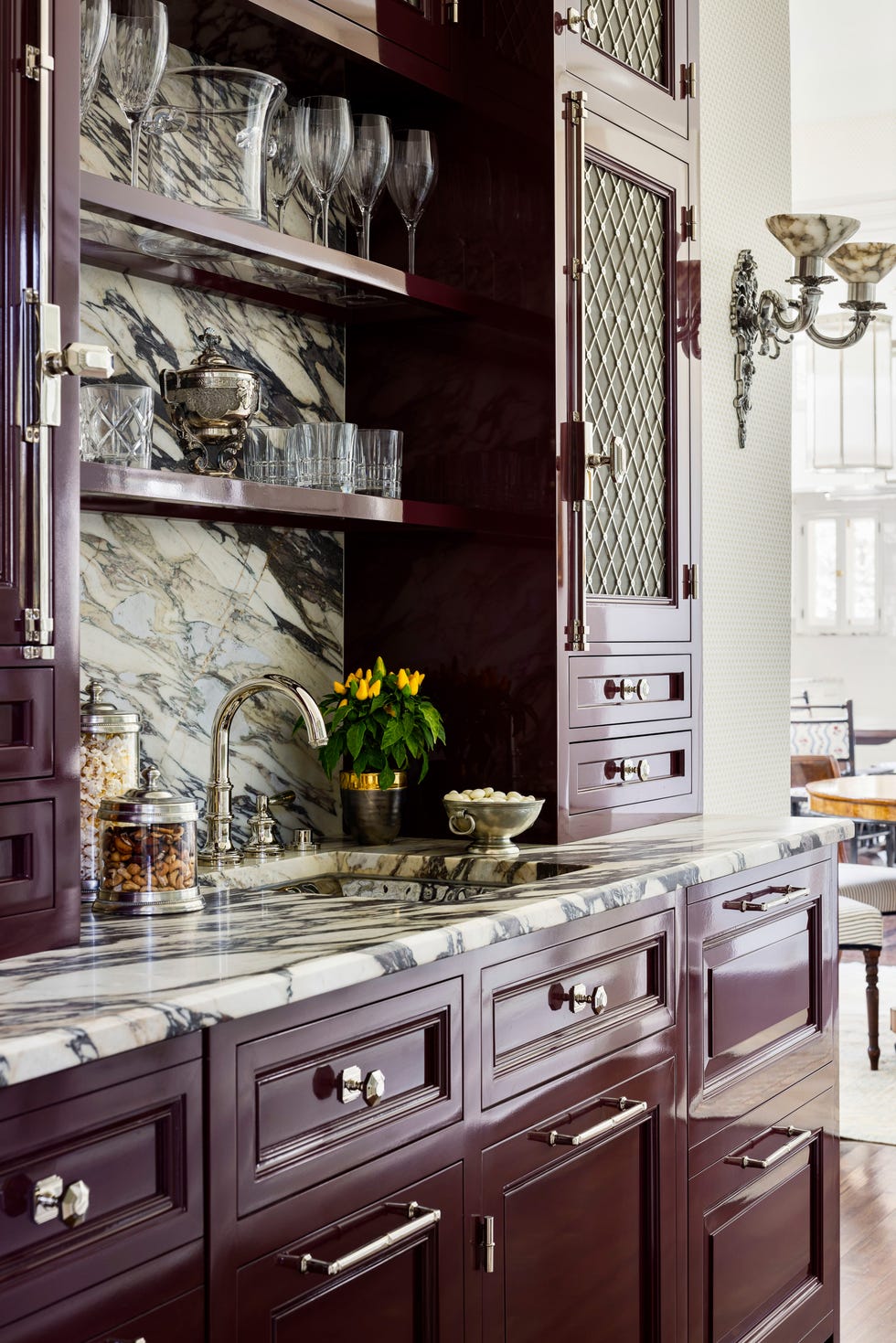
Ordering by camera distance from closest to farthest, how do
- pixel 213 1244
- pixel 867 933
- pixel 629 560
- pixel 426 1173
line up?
pixel 213 1244 → pixel 426 1173 → pixel 629 560 → pixel 867 933

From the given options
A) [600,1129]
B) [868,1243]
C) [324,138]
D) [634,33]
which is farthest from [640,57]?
[868,1243]

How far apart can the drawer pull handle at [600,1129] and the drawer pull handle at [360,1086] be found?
366mm

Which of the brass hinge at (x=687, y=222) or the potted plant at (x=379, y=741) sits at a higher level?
the brass hinge at (x=687, y=222)

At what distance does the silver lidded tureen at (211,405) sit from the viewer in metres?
2.06

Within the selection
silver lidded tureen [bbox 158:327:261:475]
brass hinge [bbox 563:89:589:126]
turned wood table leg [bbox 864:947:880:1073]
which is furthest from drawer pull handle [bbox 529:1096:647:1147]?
turned wood table leg [bbox 864:947:880:1073]

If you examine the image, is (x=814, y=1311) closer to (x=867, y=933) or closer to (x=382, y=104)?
(x=867, y=933)

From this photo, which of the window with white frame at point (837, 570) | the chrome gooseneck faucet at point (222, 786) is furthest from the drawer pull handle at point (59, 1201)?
the window with white frame at point (837, 570)

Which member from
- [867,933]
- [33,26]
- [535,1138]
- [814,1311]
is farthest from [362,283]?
[867,933]

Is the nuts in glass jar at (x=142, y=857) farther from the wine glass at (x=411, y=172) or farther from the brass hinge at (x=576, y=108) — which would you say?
the brass hinge at (x=576, y=108)

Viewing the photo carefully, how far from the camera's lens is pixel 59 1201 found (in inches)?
47.5

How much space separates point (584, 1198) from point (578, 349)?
1.34 metres

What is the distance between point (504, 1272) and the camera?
183 centimetres

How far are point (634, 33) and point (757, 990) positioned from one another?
1730 mm

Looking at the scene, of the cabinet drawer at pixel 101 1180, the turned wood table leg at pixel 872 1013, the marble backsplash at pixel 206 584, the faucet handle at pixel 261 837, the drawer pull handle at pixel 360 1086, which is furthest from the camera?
the turned wood table leg at pixel 872 1013
